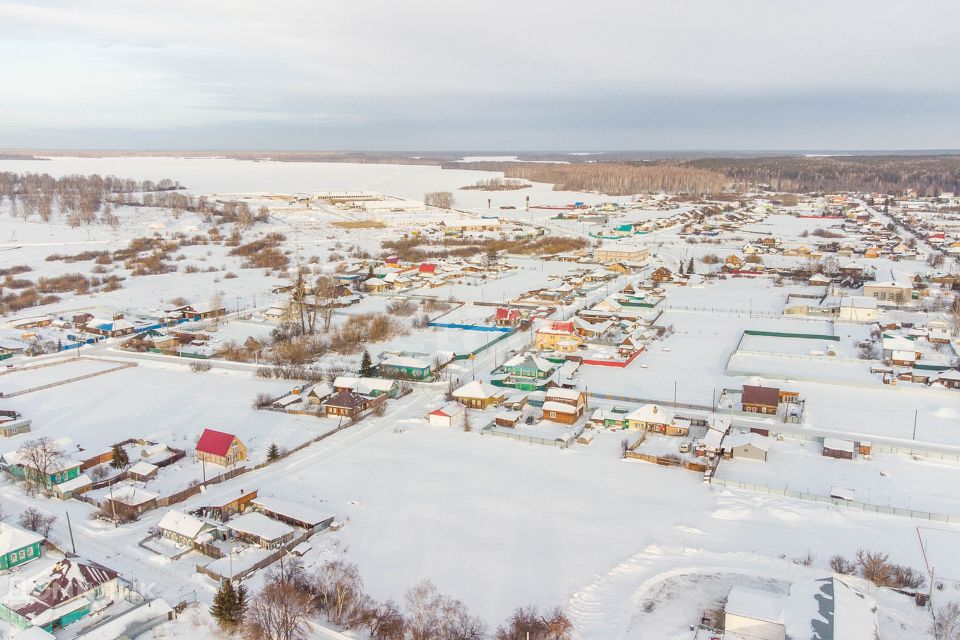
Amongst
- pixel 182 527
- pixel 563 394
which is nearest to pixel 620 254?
pixel 563 394

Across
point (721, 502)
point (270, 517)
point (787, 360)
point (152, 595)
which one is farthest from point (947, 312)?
point (152, 595)

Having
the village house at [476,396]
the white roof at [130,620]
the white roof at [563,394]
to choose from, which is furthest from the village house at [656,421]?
the white roof at [130,620]

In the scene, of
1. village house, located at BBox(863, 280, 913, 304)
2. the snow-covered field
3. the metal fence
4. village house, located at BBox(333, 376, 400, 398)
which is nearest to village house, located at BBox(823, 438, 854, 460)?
the snow-covered field

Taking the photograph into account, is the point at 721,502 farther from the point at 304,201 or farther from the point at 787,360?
the point at 304,201

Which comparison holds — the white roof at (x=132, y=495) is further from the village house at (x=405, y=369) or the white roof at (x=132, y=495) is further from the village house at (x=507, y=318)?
the village house at (x=507, y=318)

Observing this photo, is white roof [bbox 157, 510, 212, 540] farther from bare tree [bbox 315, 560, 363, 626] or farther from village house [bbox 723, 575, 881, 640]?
village house [bbox 723, 575, 881, 640]

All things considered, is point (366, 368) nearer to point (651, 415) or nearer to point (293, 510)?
point (293, 510)
